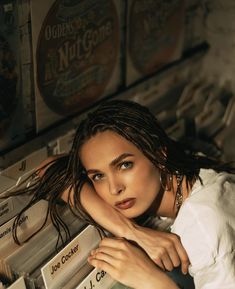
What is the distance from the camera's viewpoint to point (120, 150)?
1.14m

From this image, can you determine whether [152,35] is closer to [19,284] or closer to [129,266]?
[129,266]

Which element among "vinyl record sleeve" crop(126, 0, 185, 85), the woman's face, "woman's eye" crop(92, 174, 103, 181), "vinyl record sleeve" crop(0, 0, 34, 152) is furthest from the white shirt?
"vinyl record sleeve" crop(126, 0, 185, 85)

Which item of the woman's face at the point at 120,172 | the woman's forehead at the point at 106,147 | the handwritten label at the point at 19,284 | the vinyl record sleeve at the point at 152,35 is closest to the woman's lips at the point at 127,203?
the woman's face at the point at 120,172

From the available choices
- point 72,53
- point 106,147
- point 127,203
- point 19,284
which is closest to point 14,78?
point 72,53

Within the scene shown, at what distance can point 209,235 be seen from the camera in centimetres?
109

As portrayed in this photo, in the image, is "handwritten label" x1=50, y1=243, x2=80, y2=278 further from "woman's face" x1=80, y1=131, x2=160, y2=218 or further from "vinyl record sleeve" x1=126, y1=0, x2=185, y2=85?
"vinyl record sleeve" x1=126, y1=0, x2=185, y2=85

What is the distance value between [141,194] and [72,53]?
0.54 meters

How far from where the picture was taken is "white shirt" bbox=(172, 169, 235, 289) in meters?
1.08

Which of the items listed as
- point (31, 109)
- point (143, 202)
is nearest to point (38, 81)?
point (31, 109)

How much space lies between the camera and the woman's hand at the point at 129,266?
1045 mm

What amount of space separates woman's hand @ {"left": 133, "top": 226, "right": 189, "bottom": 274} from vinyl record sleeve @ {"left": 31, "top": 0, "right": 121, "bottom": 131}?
0.51 metres

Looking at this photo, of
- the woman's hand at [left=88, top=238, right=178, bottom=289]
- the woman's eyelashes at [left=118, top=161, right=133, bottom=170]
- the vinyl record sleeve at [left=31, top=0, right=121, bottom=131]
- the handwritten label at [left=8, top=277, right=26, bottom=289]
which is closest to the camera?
the handwritten label at [left=8, top=277, right=26, bottom=289]

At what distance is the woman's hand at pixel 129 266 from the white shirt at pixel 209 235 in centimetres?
9

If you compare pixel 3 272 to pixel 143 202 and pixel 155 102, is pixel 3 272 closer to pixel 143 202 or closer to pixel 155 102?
pixel 143 202
